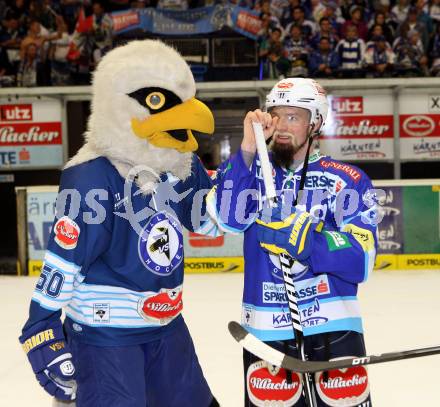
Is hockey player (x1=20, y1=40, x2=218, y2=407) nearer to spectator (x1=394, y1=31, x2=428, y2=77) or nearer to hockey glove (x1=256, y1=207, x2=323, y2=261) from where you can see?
hockey glove (x1=256, y1=207, x2=323, y2=261)

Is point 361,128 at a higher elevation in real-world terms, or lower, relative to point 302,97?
higher

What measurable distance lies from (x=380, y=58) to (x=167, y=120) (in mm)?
7331

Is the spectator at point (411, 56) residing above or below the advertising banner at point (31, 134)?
above

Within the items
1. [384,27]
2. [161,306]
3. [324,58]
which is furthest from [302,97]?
[384,27]

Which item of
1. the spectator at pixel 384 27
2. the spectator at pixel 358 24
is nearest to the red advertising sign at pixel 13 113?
the spectator at pixel 358 24

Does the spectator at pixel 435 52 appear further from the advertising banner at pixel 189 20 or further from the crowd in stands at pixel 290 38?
the advertising banner at pixel 189 20

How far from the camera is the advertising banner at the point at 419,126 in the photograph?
8664 mm

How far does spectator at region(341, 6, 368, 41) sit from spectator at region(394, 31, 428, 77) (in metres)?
0.62

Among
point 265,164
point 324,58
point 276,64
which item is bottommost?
point 265,164

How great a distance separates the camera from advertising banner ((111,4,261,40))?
369 inches

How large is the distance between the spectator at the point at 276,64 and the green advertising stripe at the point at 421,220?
2441mm

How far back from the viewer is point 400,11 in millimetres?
9859

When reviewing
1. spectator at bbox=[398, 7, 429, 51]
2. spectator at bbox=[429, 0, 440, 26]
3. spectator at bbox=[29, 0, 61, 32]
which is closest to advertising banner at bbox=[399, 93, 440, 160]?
spectator at bbox=[398, 7, 429, 51]

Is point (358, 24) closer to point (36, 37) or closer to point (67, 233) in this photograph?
point (36, 37)
